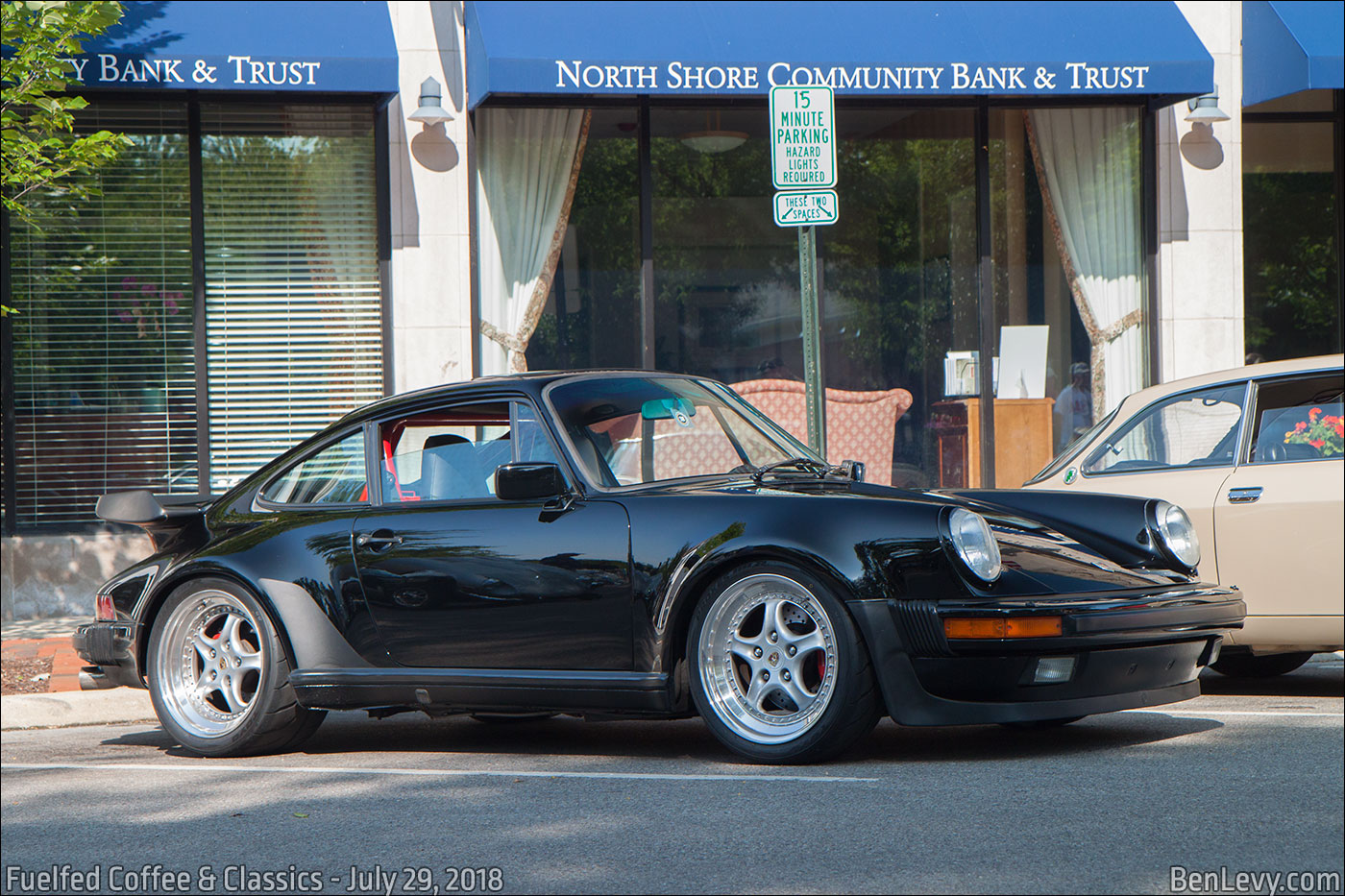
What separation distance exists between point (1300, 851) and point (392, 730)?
393 centimetres

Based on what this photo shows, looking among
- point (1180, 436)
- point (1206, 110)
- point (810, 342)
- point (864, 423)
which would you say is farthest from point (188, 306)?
point (1206, 110)

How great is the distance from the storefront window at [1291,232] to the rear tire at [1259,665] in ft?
21.9

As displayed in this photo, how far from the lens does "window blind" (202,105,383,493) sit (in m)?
11.6

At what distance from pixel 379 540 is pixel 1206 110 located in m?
8.53

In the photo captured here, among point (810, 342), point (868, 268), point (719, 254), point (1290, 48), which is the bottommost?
point (810, 342)

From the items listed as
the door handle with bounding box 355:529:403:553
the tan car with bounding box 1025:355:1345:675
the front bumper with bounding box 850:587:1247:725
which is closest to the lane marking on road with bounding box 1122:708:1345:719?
the tan car with bounding box 1025:355:1345:675

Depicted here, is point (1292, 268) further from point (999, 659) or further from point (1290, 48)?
point (999, 659)

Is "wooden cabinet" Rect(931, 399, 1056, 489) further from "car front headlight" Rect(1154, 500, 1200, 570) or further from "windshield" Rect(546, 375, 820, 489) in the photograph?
"car front headlight" Rect(1154, 500, 1200, 570)

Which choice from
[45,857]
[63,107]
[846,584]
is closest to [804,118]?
[846,584]

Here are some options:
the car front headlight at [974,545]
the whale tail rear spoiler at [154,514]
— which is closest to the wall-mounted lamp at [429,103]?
the whale tail rear spoiler at [154,514]

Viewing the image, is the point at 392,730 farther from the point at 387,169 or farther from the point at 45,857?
the point at 387,169

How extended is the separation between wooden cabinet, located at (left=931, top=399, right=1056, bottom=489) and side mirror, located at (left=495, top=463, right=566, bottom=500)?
7.29 m

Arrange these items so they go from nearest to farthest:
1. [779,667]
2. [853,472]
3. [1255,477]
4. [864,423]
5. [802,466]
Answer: [779,667], [802,466], [853,472], [1255,477], [864,423]

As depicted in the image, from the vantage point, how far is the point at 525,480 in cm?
543
